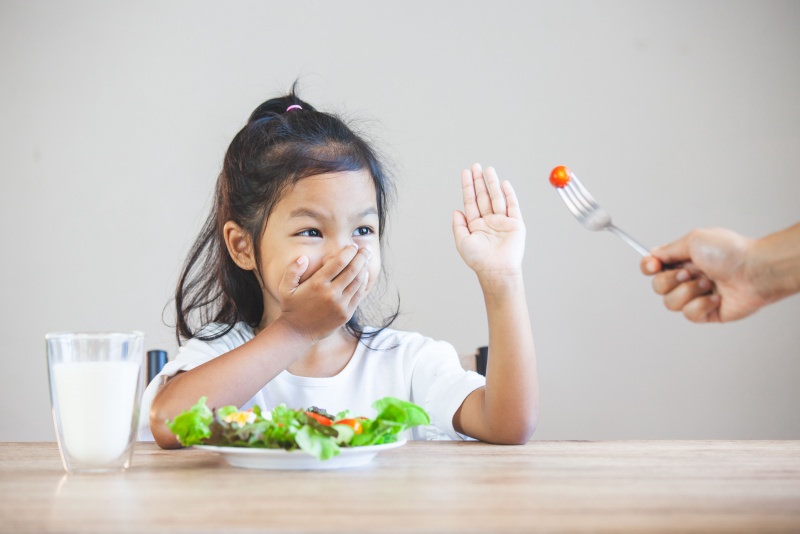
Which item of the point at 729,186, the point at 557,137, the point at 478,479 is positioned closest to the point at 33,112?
the point at 557,137

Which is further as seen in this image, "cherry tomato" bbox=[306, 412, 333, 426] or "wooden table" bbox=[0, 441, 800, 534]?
"cherry tomato" bbox=[306, 412, 333, 426]

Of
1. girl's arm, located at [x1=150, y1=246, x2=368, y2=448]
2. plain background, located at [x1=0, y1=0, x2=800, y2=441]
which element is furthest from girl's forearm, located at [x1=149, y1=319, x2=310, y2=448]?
plain background, located at [x1=0, y1=0, x2=800, y2=441]

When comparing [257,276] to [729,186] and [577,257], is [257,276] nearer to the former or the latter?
[577,257]

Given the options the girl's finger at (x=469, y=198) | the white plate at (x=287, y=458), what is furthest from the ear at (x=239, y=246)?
the white plate at (x=287, y=458)

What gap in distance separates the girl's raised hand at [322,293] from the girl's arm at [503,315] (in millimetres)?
209

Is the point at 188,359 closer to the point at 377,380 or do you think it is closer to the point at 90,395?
the point at 377,380

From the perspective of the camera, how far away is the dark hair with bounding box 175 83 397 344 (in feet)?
4.82

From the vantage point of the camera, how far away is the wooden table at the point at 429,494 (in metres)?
0.56

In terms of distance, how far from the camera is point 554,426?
2.54 metres

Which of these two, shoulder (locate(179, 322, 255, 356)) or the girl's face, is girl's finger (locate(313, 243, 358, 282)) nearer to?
the girl's face

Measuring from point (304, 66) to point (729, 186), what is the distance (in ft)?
4.66

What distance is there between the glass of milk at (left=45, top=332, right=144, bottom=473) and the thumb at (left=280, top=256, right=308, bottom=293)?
1.67 feet

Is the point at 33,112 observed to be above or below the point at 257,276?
above

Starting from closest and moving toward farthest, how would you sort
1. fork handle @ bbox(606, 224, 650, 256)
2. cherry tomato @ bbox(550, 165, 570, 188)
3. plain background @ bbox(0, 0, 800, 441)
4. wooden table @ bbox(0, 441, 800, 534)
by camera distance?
1. wooden table @ bbox(0, 441, 800, 534)
2. fork handle @ bbox(606, 224, 650, 256)
3. cherry tomato @ bbox(550, 165, 570, 188)
4. plain background @ bbox(0, 0, 800, 441)
